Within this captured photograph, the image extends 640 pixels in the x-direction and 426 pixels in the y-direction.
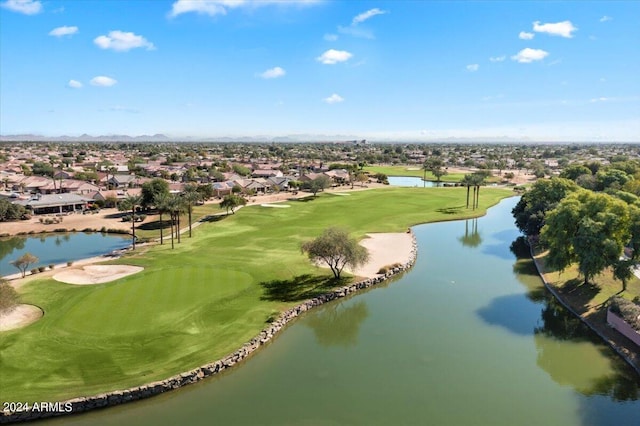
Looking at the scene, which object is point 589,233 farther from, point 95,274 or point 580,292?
point 95,274

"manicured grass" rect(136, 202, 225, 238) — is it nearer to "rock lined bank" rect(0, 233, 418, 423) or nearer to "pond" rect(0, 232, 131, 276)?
"pond" rect(0, 232, 131, 276)

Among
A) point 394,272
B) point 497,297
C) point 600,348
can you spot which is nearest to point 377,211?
point 394,272

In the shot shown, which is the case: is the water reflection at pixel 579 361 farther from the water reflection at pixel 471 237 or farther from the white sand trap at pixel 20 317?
the white sand trap at pixel 20 317

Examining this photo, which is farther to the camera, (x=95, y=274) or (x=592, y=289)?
(x=95, y=274)

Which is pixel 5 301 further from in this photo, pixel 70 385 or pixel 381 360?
pixel 381 360

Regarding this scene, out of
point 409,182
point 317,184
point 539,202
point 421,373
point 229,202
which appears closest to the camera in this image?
point 421,373

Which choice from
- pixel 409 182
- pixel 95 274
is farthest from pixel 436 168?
pixel 95 274
